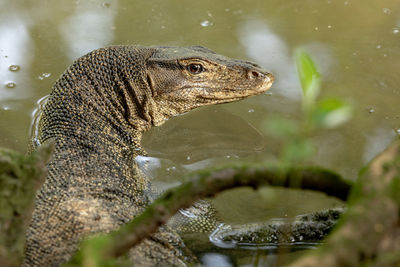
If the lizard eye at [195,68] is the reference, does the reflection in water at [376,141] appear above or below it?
below

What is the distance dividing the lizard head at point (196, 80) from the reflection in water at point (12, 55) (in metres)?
1.83

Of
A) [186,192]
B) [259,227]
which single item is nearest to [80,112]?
[259,227]

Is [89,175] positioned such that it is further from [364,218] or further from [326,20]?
[326,20]

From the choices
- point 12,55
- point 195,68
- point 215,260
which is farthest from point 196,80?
point 12,55

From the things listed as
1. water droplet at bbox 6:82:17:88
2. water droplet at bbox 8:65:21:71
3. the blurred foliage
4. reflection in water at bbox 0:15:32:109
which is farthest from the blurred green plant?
water droplet at bbox 8:65:21:71

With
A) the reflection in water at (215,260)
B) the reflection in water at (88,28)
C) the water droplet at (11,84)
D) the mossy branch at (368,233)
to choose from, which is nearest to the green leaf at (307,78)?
the mossy branch at (368,233)

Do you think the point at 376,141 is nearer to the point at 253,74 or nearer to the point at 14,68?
the point at 253,74

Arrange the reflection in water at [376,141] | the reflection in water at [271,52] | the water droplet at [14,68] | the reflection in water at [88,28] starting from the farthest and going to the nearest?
the reflection in water at [88,28]
the water droplet at [14,68]
the reflection in water at [271,52]
the reflection in water at [376,141]

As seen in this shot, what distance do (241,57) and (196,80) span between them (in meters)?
1.65

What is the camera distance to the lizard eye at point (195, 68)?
5.02 m

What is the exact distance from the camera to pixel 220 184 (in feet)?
7.54

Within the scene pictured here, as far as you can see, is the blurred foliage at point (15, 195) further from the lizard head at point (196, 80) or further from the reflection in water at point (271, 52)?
the reflection in water at point (271, 52)

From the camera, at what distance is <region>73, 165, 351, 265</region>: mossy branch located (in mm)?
2293

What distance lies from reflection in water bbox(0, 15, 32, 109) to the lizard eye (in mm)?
2059
